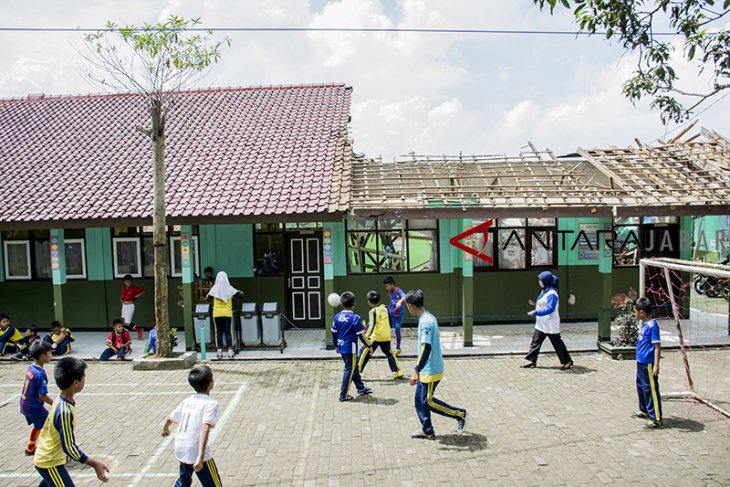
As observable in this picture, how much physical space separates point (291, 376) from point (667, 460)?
6.13m

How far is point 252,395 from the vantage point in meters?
9.17

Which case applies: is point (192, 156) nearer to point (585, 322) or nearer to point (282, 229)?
point (282, 229)

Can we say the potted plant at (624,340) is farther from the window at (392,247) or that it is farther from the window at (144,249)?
the window at (144,249)

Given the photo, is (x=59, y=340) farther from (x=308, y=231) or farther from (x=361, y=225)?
(x=361, y=225)

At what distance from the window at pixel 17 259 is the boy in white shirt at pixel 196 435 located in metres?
11.6

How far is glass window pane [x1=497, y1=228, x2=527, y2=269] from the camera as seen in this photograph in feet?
Answer: 45.7

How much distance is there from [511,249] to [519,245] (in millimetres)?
225

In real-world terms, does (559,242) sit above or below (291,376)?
above

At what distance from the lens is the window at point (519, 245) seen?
1391cm

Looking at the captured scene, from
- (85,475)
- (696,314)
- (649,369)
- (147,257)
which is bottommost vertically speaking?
(85,475)

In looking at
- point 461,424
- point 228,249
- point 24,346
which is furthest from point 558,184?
point 24,346

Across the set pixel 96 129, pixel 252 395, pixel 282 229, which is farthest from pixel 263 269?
pixel 96 129

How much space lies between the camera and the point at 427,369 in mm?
6883

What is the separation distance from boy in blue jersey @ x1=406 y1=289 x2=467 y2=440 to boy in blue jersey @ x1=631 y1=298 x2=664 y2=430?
251 centimetres
